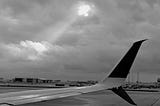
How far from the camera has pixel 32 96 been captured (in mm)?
11297

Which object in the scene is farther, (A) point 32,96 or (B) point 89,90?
(B) point 89,90

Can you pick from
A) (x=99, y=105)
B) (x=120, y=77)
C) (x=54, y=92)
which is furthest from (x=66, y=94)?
(x=99, y=105)

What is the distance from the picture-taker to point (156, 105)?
26.1 meters

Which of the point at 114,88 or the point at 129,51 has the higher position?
the point at 129,51

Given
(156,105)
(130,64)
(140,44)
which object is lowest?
(156,105)

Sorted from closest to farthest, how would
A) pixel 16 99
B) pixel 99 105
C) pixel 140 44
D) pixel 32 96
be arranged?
pixel 16 99, pixel 32 96, pixel 140 44, pixel 99 105

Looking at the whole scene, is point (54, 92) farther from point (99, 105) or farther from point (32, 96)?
point (99, 105)

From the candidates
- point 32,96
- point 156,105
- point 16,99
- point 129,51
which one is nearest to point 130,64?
point 129,51

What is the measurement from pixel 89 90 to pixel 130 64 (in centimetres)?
225

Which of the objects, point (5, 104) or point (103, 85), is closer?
point (5, 104)

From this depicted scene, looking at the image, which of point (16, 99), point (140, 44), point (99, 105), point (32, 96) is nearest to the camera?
point (16, 99)

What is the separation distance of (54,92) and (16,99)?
3.12m

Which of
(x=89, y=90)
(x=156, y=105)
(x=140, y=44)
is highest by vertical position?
(x=140, y=44)

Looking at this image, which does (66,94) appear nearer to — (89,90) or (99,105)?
(89,90)
